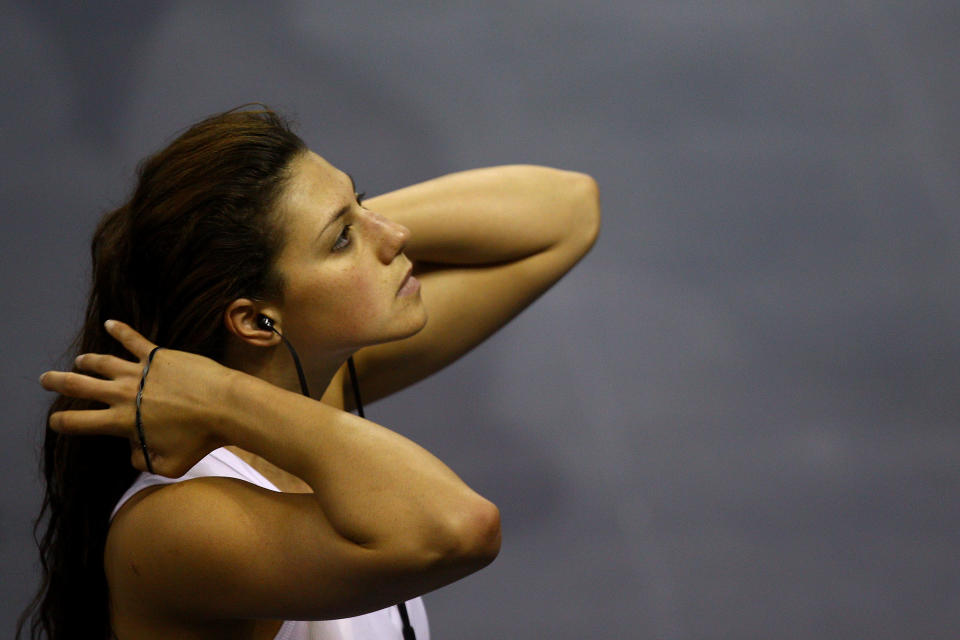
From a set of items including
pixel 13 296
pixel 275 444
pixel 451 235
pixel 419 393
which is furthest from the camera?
pixel 419 393

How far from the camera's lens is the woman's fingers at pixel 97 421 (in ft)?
3.78

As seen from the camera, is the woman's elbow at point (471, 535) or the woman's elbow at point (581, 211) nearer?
the woman's elbow at point (471, 535)

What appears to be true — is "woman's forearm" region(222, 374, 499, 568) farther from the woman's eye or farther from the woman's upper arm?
the woman's eye

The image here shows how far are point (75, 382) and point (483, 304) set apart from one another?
63 centimetres

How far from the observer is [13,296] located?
215cm

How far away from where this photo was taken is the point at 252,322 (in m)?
1.29

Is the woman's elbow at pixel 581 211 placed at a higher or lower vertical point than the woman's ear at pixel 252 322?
higher

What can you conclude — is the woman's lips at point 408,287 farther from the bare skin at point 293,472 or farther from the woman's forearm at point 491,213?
the woman's forearm at point 491,213

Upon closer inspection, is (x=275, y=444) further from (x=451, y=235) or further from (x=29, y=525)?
(x=29, y=525)

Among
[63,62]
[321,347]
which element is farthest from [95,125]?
[321,347]

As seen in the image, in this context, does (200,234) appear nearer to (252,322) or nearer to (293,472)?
(252,322)

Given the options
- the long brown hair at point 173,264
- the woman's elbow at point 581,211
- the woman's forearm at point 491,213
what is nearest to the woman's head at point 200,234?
the long brown hair at point 173,264

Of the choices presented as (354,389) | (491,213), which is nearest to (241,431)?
(354,389)

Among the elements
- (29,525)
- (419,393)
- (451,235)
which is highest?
(451,235)
